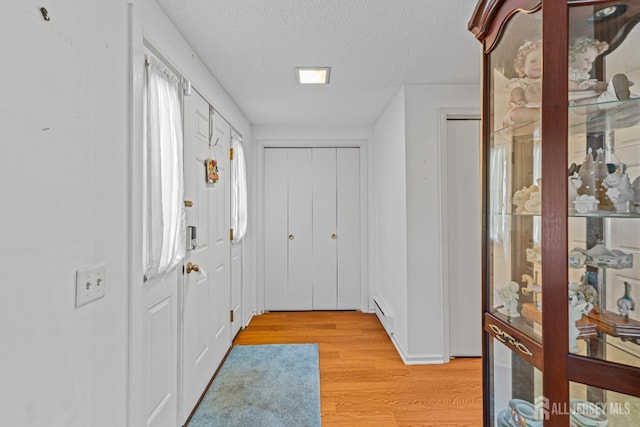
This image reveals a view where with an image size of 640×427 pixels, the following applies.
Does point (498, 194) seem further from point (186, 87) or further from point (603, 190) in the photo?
point (186, 87)

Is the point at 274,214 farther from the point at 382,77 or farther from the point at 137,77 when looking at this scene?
the point at 137,77

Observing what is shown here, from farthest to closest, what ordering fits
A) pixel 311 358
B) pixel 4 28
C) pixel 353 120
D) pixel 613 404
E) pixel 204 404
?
pixel 353 120, pixel 311 358, pixel 204 404, pixel 613 404, pixel 4 28

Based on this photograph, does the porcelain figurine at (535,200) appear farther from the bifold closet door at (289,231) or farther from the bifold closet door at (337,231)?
the bifold closet door at (289,231)

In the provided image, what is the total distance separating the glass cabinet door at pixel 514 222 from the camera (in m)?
1.17

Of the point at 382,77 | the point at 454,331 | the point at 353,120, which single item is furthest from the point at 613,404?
the point at 353,120

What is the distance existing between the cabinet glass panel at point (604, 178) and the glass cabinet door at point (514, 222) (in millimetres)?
113

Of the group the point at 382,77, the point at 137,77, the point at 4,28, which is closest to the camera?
the point at 4,28

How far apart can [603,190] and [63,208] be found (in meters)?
1.74

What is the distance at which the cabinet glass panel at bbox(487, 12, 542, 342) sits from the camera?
1.18 m

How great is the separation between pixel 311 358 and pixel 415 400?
922 mm

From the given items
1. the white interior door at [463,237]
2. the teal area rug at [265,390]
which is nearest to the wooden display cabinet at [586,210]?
the teal area rug at [265,390]

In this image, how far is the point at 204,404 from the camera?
213 centimetres

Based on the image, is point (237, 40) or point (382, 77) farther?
point (382, 77)

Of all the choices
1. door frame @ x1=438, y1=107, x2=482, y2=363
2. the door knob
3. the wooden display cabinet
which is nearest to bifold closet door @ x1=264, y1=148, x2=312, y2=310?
door frame @ x1=438, y1=107, x2=482, y2=363
